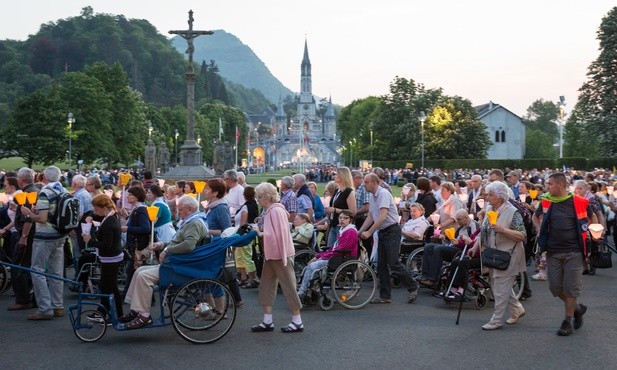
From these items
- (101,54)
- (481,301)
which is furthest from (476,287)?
(101,54)

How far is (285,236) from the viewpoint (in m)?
9.49

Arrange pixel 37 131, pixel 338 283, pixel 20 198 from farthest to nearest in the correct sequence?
pixel 37 131 → pixel 338 283 → pixel 20 198

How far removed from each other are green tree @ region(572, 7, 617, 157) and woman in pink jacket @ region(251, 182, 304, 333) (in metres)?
46.5

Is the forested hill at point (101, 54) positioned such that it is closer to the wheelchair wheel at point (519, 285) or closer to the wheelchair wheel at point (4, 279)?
the wheelchair wheel at point (4, 279)

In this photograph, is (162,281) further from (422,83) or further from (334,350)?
(422,83)

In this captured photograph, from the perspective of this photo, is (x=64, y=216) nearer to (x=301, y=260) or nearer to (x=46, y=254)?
(x=46, y=254)

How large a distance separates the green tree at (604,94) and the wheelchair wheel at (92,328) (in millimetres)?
48013

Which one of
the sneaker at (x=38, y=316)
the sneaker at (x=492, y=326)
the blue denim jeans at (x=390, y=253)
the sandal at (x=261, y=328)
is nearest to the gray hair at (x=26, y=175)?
the sneaker at (x=38, y=316)

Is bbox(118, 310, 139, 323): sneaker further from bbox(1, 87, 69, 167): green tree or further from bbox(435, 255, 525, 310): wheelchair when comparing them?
bbox(1, 87, 69, 167): green tree

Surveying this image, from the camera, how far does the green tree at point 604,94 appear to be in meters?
51.6

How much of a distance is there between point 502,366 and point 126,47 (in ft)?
604

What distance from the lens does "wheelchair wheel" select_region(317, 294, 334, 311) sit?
1141 cm

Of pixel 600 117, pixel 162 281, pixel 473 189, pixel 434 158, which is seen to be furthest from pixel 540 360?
pixel 434 158

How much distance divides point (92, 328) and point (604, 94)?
49.9m
